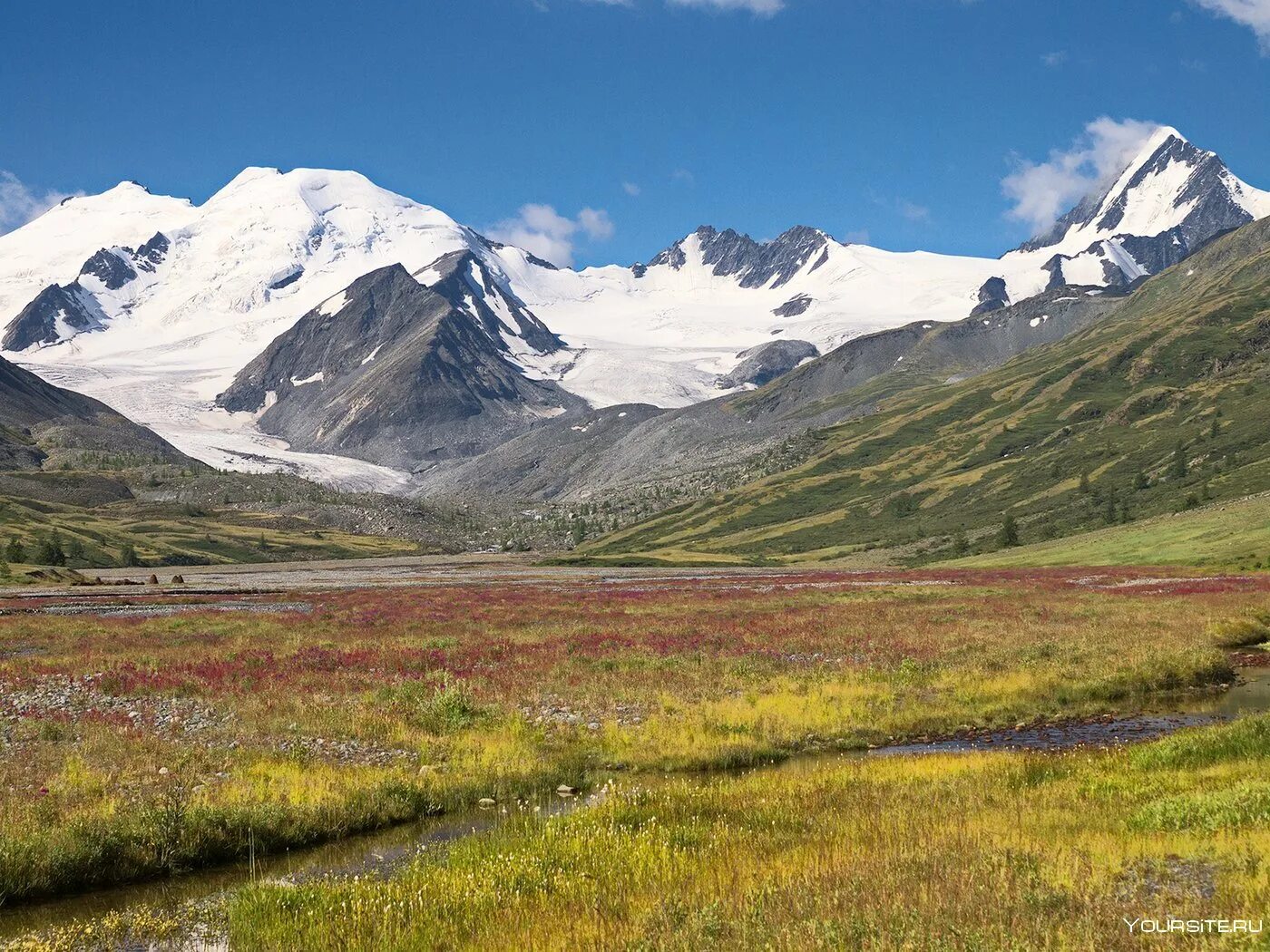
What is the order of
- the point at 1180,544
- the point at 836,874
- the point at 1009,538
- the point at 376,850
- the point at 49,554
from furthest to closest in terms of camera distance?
the point at 1009,538, the point at 49,554, the point at 1180,544, the point at 376,850, the point at 836,874

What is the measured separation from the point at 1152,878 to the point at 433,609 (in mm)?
58374

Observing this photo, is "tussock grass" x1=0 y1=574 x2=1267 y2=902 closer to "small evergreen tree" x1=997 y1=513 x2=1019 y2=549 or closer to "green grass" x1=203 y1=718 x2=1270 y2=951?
"green grass" x1=203 y1=718 x2=1270 y2=951

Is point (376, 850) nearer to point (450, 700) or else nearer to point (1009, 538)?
point (450, 700)

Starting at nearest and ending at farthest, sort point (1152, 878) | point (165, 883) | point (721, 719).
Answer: point (1152, 878)
point (165, 883)
point (721, 719)

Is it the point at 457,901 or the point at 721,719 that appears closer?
the point at 457,901

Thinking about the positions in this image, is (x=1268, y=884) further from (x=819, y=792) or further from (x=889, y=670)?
(x=889, y=670)

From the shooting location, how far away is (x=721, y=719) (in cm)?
2873

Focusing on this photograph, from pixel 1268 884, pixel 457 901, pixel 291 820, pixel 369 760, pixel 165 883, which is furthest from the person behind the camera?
pixel 369 760

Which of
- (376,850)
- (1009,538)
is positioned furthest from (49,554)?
(1009,538)

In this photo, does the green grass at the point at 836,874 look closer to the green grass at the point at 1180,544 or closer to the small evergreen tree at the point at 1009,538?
the green grass at the point at 1180,544

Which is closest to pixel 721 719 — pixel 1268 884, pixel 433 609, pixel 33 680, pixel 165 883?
Answer: pixel 165 883

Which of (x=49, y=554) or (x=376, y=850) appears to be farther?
(x=49, y=554)

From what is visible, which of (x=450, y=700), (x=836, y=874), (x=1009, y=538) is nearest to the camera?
(x=836, y=874)

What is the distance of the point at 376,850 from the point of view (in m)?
18.1
